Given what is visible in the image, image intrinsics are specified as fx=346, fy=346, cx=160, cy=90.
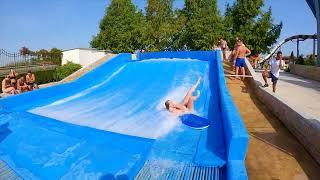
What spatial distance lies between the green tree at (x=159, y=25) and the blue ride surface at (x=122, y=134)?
54.5 feet

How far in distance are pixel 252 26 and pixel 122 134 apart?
27.1m

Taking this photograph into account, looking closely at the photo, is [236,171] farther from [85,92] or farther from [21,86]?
[21,86]

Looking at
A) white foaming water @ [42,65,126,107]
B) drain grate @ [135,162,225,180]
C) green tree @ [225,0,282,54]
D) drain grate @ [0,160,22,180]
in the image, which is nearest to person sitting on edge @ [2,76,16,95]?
white foaming water @ [42,65,126,107]

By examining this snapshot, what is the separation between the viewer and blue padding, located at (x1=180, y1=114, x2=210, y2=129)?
717 centimetres

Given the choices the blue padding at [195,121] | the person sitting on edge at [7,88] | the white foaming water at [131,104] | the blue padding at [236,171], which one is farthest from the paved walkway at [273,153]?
the person sitting on edge at [7,88]

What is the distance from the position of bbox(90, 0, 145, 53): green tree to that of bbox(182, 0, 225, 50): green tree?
13.6 ft

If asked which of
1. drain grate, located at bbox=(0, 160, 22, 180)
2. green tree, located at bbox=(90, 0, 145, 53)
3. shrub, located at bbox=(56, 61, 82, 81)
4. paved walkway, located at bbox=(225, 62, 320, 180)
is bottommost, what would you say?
drain grate, located at bbox=(0, 160, 22, 180)

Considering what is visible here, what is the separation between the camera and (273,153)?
19.2ft

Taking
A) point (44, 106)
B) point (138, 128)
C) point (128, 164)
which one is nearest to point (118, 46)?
point (44, 106)

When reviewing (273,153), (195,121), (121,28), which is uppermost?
(121,28)

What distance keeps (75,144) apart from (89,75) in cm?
732

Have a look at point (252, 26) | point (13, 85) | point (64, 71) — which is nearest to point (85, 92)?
point (13, 85)

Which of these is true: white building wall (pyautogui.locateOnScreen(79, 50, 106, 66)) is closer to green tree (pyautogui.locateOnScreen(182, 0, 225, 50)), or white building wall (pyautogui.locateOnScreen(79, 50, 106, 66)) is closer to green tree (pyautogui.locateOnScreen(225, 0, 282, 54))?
green tree (pyautogui.locateOnScreen(182, 0, 225, 50))

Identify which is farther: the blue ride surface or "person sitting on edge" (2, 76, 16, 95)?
"person sitting on edge" (2, 76, 16, 95)
